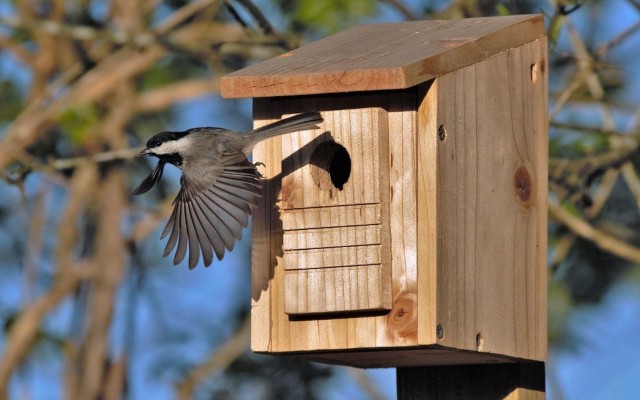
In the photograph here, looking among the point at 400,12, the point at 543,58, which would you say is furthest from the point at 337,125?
the point at 400,12

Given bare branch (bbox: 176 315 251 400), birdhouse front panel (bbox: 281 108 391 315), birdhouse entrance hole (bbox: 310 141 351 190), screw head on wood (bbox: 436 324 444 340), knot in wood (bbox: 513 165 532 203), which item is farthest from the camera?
bare branch (bbox: 176 315 251 400)

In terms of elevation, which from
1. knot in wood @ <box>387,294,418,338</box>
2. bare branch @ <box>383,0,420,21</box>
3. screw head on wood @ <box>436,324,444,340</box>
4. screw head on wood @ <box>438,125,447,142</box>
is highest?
bare branch @ <box>383,0,420,21</box>

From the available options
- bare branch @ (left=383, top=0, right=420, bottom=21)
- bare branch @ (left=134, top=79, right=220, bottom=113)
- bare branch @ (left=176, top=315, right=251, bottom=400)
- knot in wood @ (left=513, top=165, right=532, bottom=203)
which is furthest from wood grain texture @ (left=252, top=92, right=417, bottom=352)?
bare branch @ (left=134, top=79, right=220, bottom=113)

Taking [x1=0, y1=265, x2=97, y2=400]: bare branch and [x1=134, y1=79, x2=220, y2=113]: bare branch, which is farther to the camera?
[x1=134, y1=79, x2=220, y2=113]: bare branch

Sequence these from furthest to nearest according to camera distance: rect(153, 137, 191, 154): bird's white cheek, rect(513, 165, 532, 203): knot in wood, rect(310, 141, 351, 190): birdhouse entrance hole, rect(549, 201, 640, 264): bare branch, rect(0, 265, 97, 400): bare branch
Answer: rect(0, 265, 97, 400): bare branch < rect(549, 201, 640, 264): bare branch < rect(153, 137, 191, 154): bird's white cheek < rect(513, 165, 532, 203): knot in wood < rect(310, 141, 351, 190): birdhouse entrance hole

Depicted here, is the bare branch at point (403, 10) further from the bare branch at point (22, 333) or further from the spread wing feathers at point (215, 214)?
the bare branch at point (22, 333)

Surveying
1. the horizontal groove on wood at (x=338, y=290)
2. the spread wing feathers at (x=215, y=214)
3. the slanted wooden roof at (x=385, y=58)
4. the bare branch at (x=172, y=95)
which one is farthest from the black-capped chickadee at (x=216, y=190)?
the bare branch at (x=172, y=95)

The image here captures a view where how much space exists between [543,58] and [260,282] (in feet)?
3.48

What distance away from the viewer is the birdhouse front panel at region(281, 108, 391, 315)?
304 cm

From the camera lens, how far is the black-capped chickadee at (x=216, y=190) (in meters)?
3.23

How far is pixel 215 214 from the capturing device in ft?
11.0

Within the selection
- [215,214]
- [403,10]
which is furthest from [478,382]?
[403,10]

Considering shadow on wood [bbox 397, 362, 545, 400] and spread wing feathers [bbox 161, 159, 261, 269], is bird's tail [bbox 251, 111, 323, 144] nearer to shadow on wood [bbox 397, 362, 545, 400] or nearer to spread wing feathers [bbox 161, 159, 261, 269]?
spread wing feathers [bbox 161, 159, 261, 269]

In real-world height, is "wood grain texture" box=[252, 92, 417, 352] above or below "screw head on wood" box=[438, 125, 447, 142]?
below
